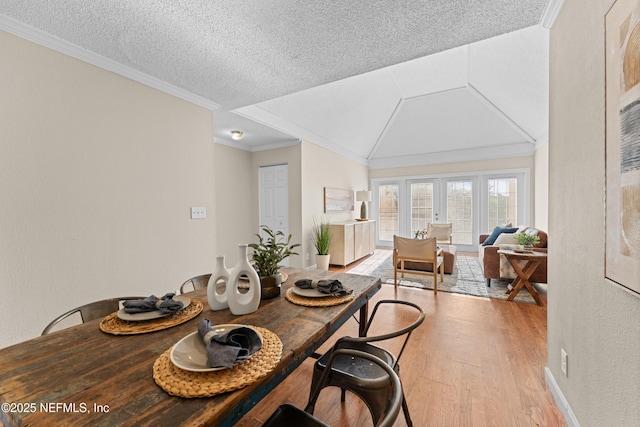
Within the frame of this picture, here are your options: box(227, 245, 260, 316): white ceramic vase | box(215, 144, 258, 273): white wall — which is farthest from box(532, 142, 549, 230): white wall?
box(227, 245, 260, 316): white ceramic vase

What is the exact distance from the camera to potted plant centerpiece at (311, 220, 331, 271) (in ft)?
15.0

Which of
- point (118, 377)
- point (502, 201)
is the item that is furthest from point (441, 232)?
point (118, 377)

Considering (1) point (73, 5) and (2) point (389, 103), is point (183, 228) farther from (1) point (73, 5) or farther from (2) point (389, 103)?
(2) point (389, 103)

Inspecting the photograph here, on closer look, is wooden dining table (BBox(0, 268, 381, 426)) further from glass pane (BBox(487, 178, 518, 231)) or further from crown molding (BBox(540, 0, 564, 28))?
glass pane (BBox(487, 178, 518, 231))

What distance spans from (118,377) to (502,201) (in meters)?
7.06

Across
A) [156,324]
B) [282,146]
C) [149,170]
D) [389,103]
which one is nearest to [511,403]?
[156,324]

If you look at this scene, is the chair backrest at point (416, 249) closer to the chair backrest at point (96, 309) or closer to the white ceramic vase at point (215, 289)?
the white ceramic vase at point (215, 289)

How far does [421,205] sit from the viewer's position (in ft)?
22.1

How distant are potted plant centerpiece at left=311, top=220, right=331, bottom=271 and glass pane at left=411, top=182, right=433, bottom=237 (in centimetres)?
309

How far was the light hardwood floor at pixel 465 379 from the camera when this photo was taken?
147cm

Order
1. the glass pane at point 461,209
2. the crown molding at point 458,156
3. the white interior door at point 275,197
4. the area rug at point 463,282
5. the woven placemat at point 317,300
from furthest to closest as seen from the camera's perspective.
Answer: the glass pane at point 461,209 → the crown molding at point 458,156 → the white interior door at point 275,197 → the area rug at point 463,282 → the woven placemat at point 317,300

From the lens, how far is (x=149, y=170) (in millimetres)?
2391

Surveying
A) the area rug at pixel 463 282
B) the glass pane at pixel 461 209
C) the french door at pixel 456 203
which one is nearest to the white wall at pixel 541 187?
the french door at pixel 456 203

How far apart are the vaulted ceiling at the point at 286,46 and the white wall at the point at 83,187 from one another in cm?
25
